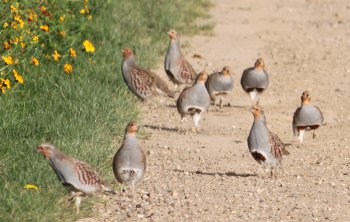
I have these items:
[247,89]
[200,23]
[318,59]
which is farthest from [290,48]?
[247,89]

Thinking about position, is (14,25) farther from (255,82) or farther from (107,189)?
(255,82)

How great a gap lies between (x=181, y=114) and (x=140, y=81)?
2.77 ft

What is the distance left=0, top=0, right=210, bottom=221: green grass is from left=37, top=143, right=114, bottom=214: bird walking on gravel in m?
0.11

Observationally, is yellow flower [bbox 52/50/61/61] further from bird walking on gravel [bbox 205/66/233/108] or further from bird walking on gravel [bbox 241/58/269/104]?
bird walking on gravel [bbox 241/58/269/104]

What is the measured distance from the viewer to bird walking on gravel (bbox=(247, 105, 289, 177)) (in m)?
10.7

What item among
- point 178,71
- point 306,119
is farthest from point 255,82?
point 306,119

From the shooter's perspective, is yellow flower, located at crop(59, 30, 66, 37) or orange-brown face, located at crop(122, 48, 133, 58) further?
orange-brown face, located at crop(122, 48, 133, 58)

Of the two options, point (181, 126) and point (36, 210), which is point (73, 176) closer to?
point (36, 210)

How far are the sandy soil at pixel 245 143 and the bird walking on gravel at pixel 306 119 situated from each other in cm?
16

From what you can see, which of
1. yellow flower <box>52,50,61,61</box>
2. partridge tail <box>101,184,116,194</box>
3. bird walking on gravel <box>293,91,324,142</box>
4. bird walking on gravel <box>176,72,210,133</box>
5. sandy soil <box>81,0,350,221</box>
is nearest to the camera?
partridge tail <box>101,184,116,194</box>

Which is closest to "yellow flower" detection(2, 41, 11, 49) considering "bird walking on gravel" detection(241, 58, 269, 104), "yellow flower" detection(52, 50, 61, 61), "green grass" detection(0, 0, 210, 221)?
"green grass" detection(0, 0, 210, 221)

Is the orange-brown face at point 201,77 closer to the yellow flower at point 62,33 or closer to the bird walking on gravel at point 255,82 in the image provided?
the bird walking on gravel at point 255,82

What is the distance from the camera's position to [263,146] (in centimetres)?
1080

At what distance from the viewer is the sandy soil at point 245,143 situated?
363 inches
